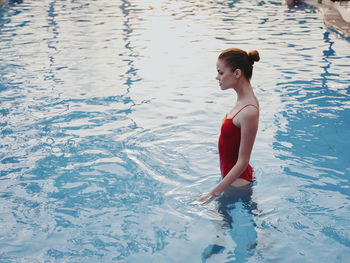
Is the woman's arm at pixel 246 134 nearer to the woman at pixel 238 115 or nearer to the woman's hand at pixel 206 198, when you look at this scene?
the woman at pixel 238 115

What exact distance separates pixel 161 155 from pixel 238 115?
2.64 metres

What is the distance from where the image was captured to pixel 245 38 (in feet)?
42.0

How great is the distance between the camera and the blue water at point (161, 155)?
374cm

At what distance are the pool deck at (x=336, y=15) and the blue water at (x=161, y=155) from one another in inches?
18.4

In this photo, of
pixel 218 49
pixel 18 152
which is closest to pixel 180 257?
pixel 18 152

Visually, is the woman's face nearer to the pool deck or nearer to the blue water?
the blue water

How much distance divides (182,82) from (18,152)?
4398mm

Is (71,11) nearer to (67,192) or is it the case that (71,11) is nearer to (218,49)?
(218,49)

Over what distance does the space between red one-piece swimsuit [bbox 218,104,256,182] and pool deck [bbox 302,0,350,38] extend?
32.4 ft

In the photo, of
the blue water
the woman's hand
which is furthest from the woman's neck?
the blue water

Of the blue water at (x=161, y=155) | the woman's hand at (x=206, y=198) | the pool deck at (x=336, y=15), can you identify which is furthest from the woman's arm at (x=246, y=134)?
the pool deck at (x=336, y=15)

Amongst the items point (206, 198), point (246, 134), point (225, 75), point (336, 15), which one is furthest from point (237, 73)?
point (336, 15)

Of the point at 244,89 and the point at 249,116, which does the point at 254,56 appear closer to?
the point at 244,89

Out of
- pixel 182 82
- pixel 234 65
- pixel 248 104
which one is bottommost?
pixel 182 82
